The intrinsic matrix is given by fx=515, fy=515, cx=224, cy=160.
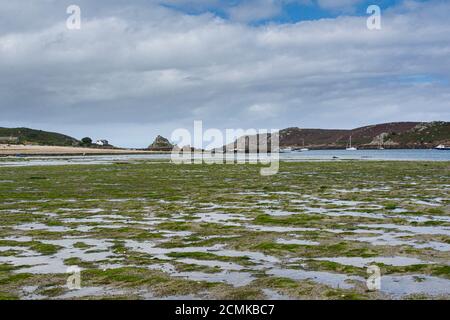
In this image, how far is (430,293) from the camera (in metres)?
12.3

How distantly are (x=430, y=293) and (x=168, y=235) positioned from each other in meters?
11.1

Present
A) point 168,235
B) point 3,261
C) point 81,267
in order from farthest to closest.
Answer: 1. point 168,235
2. point 3,261
3. point 81,267

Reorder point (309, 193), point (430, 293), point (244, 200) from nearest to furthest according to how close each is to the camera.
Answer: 1. point (430, 293)
2. point (244, 200)
3. point (309, 193)

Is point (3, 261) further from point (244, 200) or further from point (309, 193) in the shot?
point (309, 193)

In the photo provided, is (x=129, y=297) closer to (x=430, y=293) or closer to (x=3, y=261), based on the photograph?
(x=3, y=261)

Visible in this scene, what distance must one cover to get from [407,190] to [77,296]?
1246 inches

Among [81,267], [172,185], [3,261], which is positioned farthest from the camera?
[172,185]

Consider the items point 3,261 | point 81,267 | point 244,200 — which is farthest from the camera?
point 244,200

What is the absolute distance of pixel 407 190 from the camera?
3888 cm
